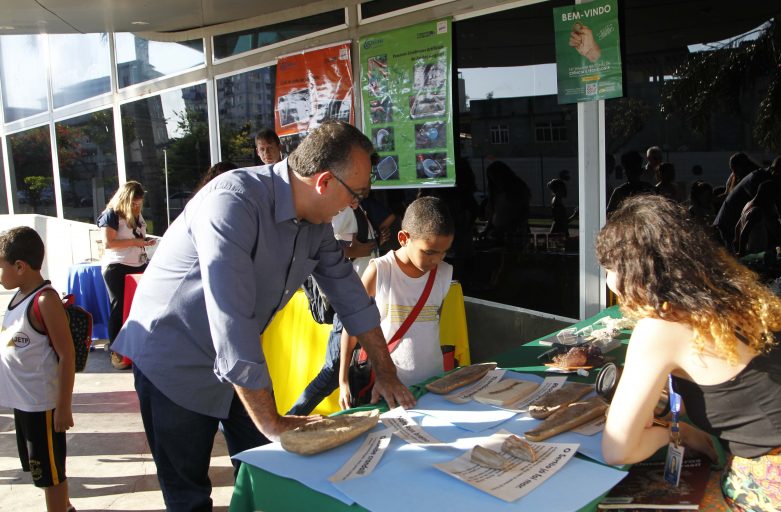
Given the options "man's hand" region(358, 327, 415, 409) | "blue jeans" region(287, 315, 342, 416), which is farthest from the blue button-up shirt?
"blue jeans" region(287, 315, 342, 416)

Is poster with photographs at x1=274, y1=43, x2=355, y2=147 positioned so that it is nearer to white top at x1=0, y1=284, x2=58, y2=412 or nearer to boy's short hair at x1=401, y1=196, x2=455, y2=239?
boy's short hair at x1=401, y1=196, x2=455, y2=239

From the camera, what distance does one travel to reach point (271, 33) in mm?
6535

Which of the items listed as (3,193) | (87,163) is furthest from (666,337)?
(3,193)

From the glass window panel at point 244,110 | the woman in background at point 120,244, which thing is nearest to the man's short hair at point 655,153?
the glass window panel at point 244,110

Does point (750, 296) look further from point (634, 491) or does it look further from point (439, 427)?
point (439, 427)

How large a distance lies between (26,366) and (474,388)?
211 cm

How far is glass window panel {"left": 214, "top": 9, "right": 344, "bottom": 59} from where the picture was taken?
593cm

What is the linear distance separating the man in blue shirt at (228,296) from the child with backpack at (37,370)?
105 cm

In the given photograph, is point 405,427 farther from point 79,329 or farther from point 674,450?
point 79,329

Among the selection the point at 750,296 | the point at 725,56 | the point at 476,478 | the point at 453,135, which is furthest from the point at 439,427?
the point at 453,135

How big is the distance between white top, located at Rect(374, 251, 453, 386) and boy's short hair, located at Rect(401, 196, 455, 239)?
0.70 ft

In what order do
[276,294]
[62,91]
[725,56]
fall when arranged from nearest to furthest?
[276,294]
[725,56]
[62,91]

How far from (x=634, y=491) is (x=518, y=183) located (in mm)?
3457

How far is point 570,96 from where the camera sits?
4391mm
